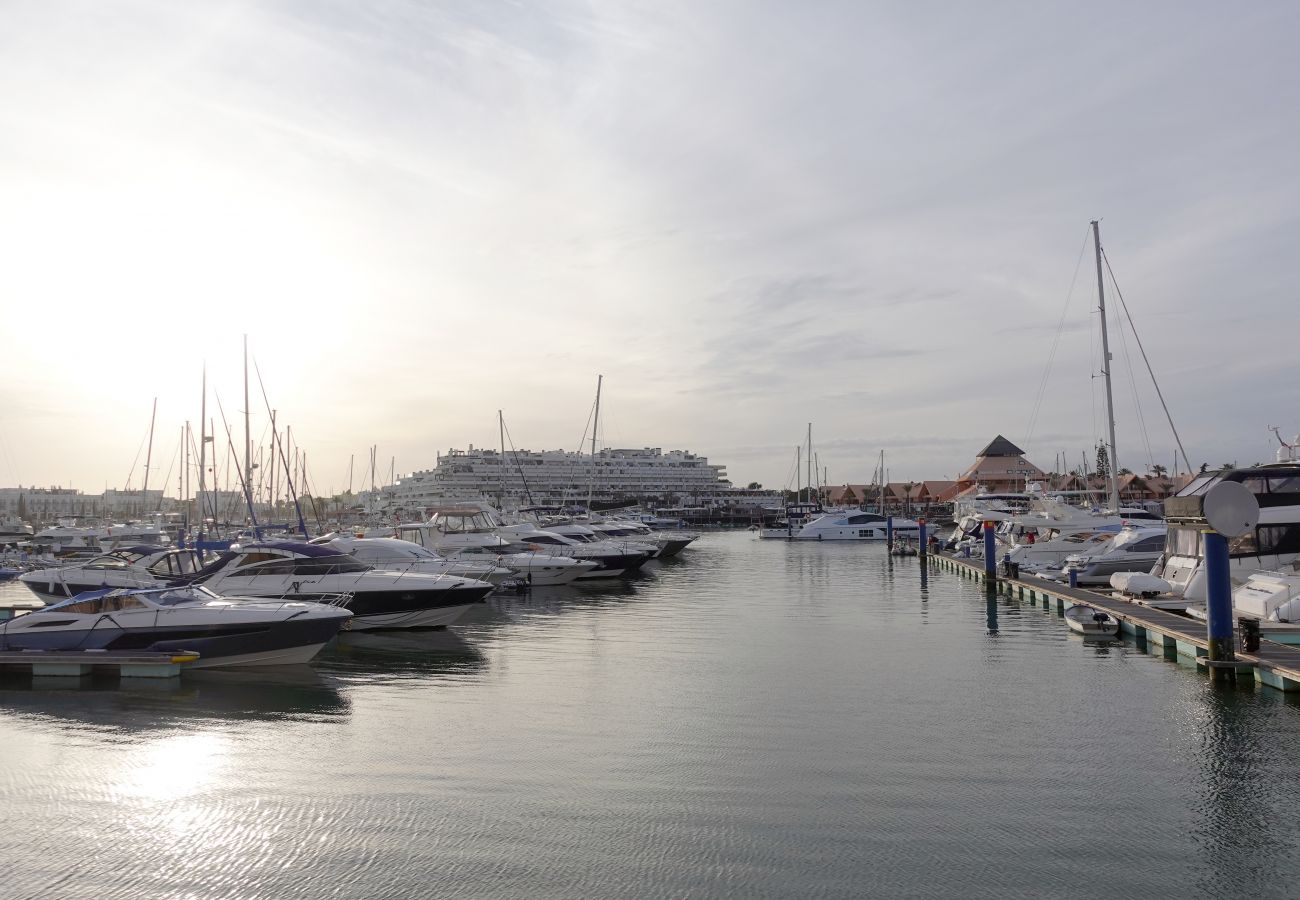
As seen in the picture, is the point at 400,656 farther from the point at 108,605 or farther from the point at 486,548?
the point at 486,548

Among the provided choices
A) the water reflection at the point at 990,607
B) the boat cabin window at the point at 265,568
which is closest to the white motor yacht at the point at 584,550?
the water reflection at the point at 990,607

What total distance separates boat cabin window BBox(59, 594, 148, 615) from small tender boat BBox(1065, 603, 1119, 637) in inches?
884

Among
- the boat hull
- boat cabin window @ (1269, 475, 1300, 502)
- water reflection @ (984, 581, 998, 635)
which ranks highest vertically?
boat cabin window @ (1269, 475, 1300, 502)

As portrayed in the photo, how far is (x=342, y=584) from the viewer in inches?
1060

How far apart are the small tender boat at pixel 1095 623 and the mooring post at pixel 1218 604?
7.02 m

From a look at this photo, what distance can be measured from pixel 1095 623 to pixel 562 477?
15545 centimetres

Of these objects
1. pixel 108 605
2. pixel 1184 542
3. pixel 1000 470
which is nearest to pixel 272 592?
pixel 108 605

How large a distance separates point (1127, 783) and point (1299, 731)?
453 centimetres

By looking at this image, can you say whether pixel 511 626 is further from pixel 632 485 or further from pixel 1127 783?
pixel 632 485

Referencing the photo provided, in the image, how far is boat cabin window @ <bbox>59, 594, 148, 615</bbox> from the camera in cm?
2059

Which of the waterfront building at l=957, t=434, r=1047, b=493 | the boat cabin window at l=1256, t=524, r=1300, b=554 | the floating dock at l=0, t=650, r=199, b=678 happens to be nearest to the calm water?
the floating dock at l=0, t=650, r=199, b=678

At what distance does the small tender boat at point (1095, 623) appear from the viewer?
83.3ft

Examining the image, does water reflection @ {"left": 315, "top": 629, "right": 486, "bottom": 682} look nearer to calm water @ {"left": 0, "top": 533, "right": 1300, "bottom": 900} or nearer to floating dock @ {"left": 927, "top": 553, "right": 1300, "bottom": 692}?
calm water @ {"left": 0, "top": 533, "right": 1300, "bottom": 900}

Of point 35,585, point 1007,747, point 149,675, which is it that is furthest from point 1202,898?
point 35,585
